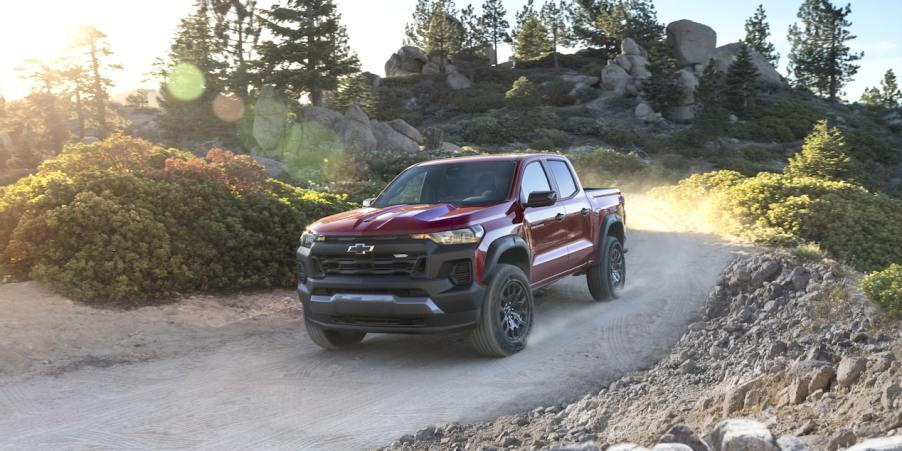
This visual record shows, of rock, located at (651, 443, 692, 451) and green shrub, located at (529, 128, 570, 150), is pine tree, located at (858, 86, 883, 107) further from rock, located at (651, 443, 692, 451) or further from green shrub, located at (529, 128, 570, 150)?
rock, located at (651, 443, 692, 451)

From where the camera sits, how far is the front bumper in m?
6.00

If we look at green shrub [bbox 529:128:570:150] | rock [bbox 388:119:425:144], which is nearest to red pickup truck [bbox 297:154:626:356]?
rock [bbox 388:119:425:144]

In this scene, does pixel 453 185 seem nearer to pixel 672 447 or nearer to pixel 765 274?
pixel 765 274

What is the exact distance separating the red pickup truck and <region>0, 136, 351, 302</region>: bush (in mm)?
3013

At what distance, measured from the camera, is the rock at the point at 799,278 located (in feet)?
24.8

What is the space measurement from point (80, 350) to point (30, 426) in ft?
6.28

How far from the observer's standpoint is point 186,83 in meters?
43.6

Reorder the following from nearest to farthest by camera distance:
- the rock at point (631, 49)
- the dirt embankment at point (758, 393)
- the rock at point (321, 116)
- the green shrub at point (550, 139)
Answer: the dirt embankment at point (758, 393), the rock at point (321, 116), the green shrub at point (550, 139), the rock at point (631, 49)

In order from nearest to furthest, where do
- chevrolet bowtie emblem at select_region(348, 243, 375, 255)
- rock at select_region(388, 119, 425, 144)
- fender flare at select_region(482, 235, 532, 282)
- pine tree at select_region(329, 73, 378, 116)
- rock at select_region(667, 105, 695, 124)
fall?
chevrolet bowtie emblem at select_region(348, 243, 375, 255) → fender flare at select_region(482, 235, 532, 282) → rock at select_region(388, 119, 425, 144) → pine tree at select_region(329, 73, 378, 116) → rock at select_region(667, 105, 695, 124)

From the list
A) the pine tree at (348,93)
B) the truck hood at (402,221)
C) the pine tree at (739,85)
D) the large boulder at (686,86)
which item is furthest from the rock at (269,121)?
the pine tree at (739,85)

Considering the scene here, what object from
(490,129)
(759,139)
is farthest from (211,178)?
(759,139)

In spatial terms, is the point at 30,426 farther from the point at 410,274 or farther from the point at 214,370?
the point at 410,274

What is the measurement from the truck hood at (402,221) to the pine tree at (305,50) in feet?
108

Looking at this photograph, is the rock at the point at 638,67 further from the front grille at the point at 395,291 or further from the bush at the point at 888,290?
the front grille at the point at 395,291
